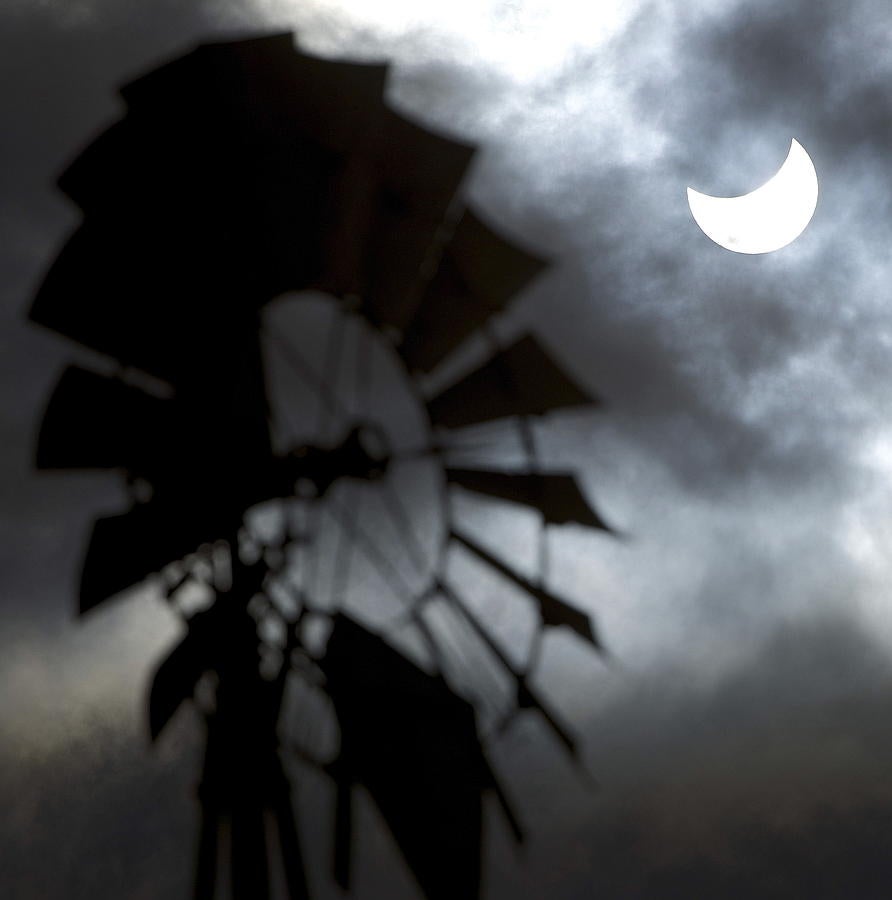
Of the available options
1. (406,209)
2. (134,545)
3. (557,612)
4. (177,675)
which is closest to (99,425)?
(134,545)

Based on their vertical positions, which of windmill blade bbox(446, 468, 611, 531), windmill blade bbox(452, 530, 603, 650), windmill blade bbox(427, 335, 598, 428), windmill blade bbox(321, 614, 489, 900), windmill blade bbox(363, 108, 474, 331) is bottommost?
windmill blade bbox(321, 614, 489, 900)

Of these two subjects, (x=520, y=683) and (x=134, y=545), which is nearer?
(x=134, y=545)

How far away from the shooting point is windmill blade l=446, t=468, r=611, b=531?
8.59m

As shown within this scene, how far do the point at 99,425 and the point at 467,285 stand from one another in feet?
8.45

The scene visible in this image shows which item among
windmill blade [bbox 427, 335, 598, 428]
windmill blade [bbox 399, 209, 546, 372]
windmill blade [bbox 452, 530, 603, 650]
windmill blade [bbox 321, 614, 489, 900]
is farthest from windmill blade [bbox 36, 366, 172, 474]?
windmill blade [bbox 452, 530, 603, 650]

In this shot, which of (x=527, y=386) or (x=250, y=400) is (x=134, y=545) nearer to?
(x=250, y=400)

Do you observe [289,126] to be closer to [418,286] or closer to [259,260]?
[259,260]

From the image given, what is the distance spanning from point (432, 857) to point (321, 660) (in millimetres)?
1406

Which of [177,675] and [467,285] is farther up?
[467,285]

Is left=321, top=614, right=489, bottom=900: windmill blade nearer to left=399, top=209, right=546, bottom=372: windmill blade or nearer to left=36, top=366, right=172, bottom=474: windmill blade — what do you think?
left=36, top=366, right=172, bottom=474: windmill blade

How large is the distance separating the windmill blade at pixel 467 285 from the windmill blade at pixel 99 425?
71.9 inches

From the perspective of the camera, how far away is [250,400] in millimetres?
8008

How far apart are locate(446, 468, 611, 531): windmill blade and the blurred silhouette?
28cm

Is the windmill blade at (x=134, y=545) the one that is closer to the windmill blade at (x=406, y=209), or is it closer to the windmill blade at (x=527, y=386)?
the windmill blade at (x=406, y=209)
